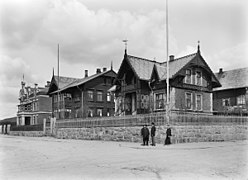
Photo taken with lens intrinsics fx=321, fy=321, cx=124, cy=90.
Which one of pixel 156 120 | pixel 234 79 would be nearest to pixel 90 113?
pixel 234 79

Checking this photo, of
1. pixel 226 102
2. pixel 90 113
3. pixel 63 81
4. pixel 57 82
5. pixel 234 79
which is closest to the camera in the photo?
pixel 226 102

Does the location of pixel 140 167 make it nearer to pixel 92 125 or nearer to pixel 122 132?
pixel 122 132

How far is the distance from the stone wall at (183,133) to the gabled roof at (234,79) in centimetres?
1447

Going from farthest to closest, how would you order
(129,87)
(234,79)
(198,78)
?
(234,79)
(129,87)
(198,78)

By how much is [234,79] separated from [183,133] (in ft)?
Result: 77.9

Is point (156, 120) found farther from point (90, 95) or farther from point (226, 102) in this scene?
point (90, 95)

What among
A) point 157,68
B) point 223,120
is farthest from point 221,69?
point 223,120

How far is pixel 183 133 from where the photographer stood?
2416cm

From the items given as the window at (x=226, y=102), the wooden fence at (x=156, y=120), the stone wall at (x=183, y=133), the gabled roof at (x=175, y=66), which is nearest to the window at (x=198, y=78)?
the gabled roof at (x=175, y=66)

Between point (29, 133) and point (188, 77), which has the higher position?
point (188, 77)

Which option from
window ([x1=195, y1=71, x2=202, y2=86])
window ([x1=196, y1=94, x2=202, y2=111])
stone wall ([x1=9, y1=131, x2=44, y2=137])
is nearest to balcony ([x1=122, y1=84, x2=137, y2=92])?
window ([x1=195, y1=71, x2=202, y2=86])

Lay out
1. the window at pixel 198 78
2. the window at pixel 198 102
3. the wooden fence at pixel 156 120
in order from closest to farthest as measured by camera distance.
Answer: the wooden fence at pixel 156 120, the window at pixel 198 102, the window at pixel 198 78

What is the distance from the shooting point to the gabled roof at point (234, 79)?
4272 cm

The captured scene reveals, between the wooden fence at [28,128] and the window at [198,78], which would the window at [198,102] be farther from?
the wooden fence at [28,128]
